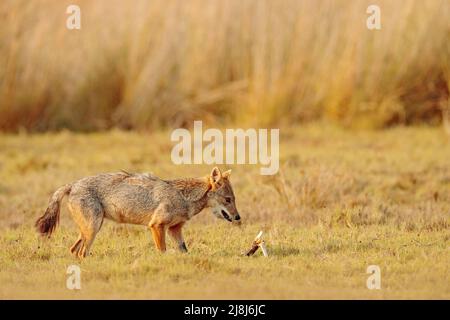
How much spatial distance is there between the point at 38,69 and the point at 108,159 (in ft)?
10.5

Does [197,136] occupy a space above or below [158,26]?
below

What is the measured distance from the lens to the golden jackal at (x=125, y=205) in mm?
8109

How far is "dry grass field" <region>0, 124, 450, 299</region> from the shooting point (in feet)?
24.1

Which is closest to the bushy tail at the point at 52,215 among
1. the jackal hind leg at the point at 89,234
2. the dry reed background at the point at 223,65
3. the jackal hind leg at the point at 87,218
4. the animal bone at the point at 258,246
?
the jackal hind leg at the point at 87,218

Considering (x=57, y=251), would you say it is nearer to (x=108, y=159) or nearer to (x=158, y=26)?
(x=108, y=159)

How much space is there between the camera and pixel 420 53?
52.5ft

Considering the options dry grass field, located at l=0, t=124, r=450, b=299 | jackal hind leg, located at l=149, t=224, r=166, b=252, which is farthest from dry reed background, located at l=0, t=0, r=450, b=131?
jackal hind leg, located at l=149, t=224, r=166, b=252

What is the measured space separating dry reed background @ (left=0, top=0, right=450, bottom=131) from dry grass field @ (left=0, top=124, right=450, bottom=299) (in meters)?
0.87

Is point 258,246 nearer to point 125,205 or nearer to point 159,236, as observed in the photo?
point 159,236

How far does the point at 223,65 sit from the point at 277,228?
7.18 metres

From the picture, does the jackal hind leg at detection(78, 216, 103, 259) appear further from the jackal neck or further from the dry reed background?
the dry reed background
